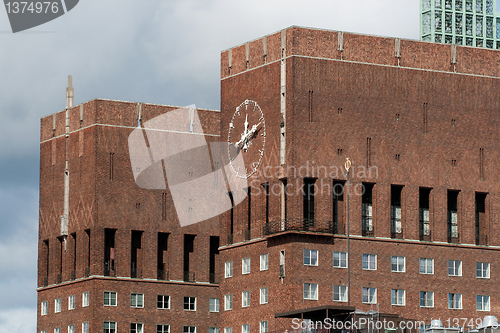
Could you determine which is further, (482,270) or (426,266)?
(482,270)

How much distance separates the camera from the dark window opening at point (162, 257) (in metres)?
162

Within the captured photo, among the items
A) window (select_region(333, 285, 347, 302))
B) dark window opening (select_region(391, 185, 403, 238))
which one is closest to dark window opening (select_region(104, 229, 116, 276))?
window (select_region(333, 285, 347, 302))

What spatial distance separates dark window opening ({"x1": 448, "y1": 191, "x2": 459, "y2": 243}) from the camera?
464 ft

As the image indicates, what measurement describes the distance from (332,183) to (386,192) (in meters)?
5.83

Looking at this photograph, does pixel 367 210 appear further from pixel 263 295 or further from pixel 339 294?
pixel 263 295

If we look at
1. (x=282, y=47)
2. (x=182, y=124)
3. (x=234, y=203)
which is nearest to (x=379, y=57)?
(x=282, y=47)

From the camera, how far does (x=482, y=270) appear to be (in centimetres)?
14038

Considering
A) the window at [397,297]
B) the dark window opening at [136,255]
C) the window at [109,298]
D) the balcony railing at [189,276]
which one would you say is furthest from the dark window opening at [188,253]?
the window at [397,297]

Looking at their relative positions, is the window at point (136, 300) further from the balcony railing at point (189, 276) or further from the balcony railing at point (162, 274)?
the balcony railing at point (189, 276)

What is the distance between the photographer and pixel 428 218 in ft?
461

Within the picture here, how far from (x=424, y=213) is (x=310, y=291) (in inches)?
635

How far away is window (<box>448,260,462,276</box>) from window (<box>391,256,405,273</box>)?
5.36 m

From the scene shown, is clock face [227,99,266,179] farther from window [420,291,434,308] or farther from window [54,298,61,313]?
window [54,298,61,313]

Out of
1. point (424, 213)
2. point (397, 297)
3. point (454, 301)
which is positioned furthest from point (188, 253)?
point (454, 301)
